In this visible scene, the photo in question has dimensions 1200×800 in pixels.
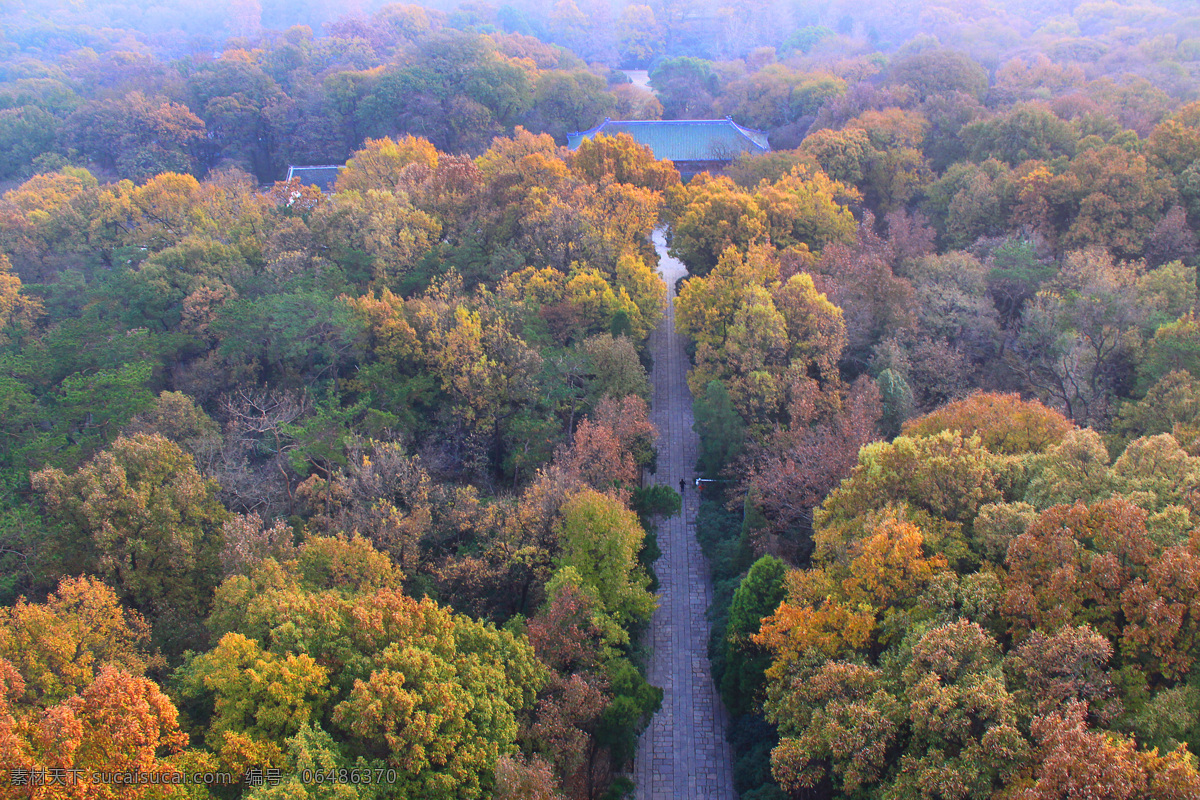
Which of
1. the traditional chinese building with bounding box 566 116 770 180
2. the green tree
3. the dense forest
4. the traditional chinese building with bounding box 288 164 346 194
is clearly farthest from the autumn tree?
the traditional chinese building with bounding box 288 164 346 194

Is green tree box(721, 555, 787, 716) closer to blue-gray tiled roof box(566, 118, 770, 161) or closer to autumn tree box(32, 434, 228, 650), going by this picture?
autumn tree box(32, 434, 228, 650)

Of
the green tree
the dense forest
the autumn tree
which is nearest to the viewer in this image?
the dense forest

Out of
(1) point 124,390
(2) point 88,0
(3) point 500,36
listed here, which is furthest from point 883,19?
(2) point 88,0

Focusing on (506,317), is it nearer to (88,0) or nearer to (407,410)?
(407,410)

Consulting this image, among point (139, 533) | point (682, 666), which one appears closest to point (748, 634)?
point (682, 666)

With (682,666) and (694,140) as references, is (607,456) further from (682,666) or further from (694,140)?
(694,140)

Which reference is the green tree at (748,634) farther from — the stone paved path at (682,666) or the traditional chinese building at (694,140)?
the traditional chinese building at (694,140)
